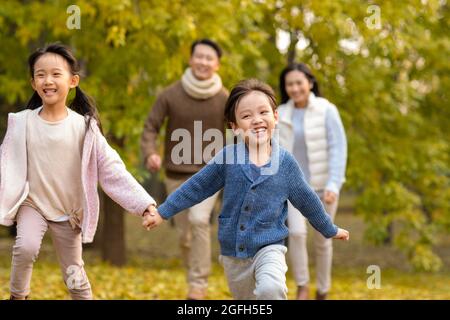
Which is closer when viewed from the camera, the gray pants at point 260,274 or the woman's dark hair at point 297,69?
the gray pants at point 260,274

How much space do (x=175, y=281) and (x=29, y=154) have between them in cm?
476

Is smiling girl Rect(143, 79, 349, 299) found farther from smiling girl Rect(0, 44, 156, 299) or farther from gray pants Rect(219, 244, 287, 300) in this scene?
smiling girl Rect(0, 44, 156, 299)

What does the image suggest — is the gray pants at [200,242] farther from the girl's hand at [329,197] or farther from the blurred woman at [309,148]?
the girl's hand at [329,197]

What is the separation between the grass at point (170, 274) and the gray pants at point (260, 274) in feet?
8.78

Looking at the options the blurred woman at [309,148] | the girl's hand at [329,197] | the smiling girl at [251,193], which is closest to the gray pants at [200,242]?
the blurred woman at [309,148]

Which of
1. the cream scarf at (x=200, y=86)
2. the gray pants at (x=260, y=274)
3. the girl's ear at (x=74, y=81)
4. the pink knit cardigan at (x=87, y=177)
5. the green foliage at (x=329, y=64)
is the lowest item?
the gray pants at (x=260, y=274)

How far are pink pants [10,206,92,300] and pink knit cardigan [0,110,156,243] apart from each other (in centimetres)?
11

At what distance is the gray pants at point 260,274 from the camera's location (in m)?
4.09

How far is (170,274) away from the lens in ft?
33.4

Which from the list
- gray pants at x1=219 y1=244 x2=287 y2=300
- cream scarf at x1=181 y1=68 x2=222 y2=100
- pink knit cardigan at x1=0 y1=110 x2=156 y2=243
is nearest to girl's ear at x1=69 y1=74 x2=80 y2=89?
pink knit cardigan at x1=0 y1=110 x2=156 y2=243

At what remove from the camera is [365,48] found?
1115cm

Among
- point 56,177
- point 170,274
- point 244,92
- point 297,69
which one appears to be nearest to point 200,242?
point 297,69

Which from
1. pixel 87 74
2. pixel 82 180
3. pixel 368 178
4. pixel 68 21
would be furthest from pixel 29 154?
pixel 368 178

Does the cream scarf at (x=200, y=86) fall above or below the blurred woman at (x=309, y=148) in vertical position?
above
